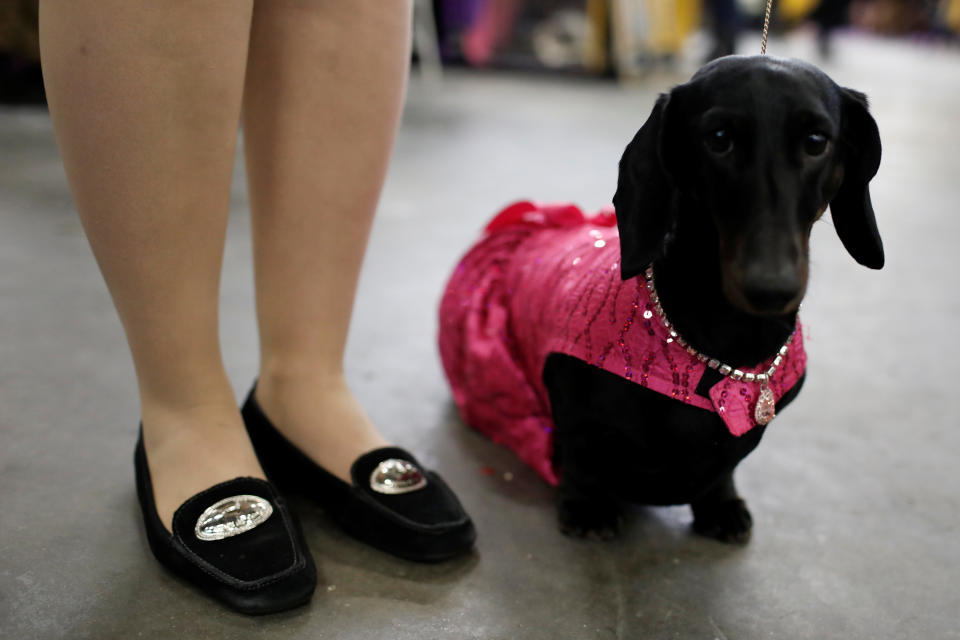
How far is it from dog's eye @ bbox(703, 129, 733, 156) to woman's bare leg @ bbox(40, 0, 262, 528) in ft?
1.36

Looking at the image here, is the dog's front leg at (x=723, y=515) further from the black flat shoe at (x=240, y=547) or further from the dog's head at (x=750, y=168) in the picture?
the black flat shoe at (x=240, y=547)

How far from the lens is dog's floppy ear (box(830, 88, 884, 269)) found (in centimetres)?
74

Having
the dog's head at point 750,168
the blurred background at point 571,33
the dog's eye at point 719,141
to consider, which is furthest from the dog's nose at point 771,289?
the blurred background at point 571,33

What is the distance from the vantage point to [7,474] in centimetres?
93

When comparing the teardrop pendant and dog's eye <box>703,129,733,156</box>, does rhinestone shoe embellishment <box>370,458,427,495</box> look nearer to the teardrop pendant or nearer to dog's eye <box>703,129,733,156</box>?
the teardrop pendant

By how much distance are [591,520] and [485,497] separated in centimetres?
14

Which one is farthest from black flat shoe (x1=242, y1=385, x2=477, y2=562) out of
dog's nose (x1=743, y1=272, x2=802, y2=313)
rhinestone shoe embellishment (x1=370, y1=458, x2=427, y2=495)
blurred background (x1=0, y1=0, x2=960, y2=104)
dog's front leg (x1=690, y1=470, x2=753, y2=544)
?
blurred background (x1=0, y1=0, x2=960, y2=104)

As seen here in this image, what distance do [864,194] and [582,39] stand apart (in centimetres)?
499

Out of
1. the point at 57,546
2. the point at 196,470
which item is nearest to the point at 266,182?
the point at 196,470

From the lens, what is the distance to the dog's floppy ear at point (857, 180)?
735 millimetres

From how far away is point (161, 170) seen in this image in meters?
0.73

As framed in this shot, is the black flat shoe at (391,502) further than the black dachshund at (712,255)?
Yes

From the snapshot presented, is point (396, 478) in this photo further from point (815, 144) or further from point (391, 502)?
point (815, 144)

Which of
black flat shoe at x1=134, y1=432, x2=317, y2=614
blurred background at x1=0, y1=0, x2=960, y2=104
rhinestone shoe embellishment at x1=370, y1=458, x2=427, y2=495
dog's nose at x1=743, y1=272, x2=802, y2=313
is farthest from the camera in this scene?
blurred background at x1=0, y1=0, x2=960, y2=104
